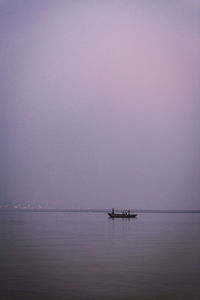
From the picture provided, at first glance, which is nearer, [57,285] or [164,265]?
[57,285]

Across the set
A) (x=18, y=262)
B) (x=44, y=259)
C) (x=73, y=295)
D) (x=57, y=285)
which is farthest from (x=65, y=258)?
(x=73, y=295)

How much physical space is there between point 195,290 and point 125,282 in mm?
2920

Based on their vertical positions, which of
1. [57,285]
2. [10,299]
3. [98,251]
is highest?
[98,251]

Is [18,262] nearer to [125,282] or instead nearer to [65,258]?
[65,258]

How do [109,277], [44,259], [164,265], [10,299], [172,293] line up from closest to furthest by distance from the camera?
[10,299] < [172,293] < [109,277] < [164,265] < [44,259]

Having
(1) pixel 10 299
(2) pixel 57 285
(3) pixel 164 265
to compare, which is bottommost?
(1) pixel 10 299

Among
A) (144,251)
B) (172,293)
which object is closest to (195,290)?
(172,293)

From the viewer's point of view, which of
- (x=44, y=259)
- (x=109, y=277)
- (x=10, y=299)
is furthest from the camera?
(x=44, y=259)

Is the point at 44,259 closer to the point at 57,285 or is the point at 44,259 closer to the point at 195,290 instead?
the point at 57,285

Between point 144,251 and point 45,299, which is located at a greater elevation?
point 144,251

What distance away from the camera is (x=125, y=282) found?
1628 cm

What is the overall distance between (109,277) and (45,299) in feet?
15.5

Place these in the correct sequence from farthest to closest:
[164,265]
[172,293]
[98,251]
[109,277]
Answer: [98,251] < [164,265] < [109,277] < [172,293]

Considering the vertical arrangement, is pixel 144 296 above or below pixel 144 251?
below
